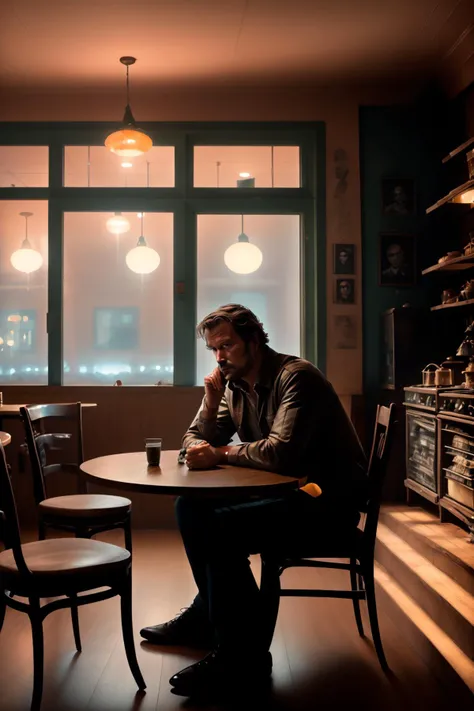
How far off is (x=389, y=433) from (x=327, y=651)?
3.06 ft

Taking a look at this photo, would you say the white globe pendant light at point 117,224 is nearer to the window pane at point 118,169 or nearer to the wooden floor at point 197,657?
the window pane at point 118,169

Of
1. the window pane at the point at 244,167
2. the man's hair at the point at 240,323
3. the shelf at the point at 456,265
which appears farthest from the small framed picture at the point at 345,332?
the man's hair at the point at 240,323

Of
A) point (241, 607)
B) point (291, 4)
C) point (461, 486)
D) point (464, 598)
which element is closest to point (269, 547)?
point (241, 607)

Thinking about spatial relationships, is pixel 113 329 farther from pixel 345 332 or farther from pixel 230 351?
pixel 230 351

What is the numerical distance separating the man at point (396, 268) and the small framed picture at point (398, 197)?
0.26 meters

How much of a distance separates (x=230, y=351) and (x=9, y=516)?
1058 mm

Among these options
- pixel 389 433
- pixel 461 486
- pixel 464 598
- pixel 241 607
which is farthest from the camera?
pixel 461 486

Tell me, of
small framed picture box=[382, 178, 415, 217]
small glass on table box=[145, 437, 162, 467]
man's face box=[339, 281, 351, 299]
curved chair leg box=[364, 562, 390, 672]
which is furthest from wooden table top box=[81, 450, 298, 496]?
small framed picture box=[382, 178, 415, 217]

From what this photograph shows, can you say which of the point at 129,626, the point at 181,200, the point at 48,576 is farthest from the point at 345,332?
the point at 48,576

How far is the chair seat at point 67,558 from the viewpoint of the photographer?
207cm

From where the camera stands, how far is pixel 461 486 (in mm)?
3521

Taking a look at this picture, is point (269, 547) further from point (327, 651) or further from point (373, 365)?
point (373, 365)

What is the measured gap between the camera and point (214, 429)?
2779 mm

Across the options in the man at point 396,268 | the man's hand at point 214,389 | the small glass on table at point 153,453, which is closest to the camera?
the small glass on table at point 153,453
